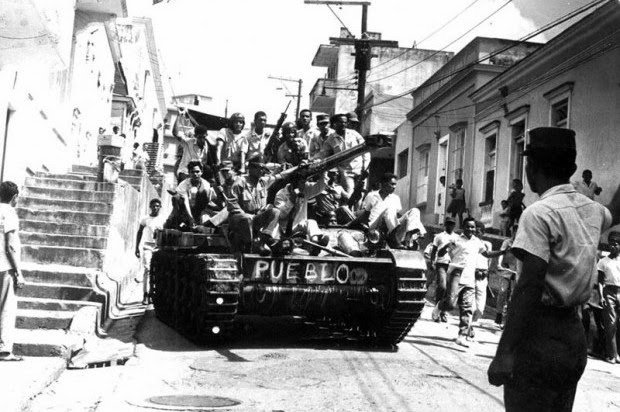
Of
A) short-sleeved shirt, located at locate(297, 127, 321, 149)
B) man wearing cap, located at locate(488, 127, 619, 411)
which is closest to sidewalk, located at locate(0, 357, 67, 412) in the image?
man wearing cap, located at locate(488, 127, 619, 411)

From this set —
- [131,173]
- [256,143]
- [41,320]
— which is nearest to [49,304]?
[41,320]

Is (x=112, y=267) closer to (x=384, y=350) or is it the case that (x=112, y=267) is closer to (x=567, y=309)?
(x=384, y=350)

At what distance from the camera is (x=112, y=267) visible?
44.9 ft

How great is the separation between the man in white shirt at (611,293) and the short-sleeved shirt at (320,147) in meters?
4.15

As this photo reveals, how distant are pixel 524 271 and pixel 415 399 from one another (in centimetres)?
387

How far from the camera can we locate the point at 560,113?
20141mm

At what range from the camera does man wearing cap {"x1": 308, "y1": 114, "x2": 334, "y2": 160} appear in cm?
1192

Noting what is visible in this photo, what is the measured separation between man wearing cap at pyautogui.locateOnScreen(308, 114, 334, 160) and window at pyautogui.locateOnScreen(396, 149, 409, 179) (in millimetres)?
24230

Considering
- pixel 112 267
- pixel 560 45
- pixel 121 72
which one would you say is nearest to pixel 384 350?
pixel 112 267

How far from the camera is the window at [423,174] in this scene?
32.4m

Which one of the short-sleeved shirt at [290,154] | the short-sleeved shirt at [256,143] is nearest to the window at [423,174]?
the short-sleeved shirt at [256,143]

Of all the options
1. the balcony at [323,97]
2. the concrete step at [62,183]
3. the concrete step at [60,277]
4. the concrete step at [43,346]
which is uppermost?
the balcony at [323,97]

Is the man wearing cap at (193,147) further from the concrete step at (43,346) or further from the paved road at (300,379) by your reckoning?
the concrete step at (43,346)

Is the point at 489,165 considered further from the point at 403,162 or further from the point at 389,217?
the point at 389,217
